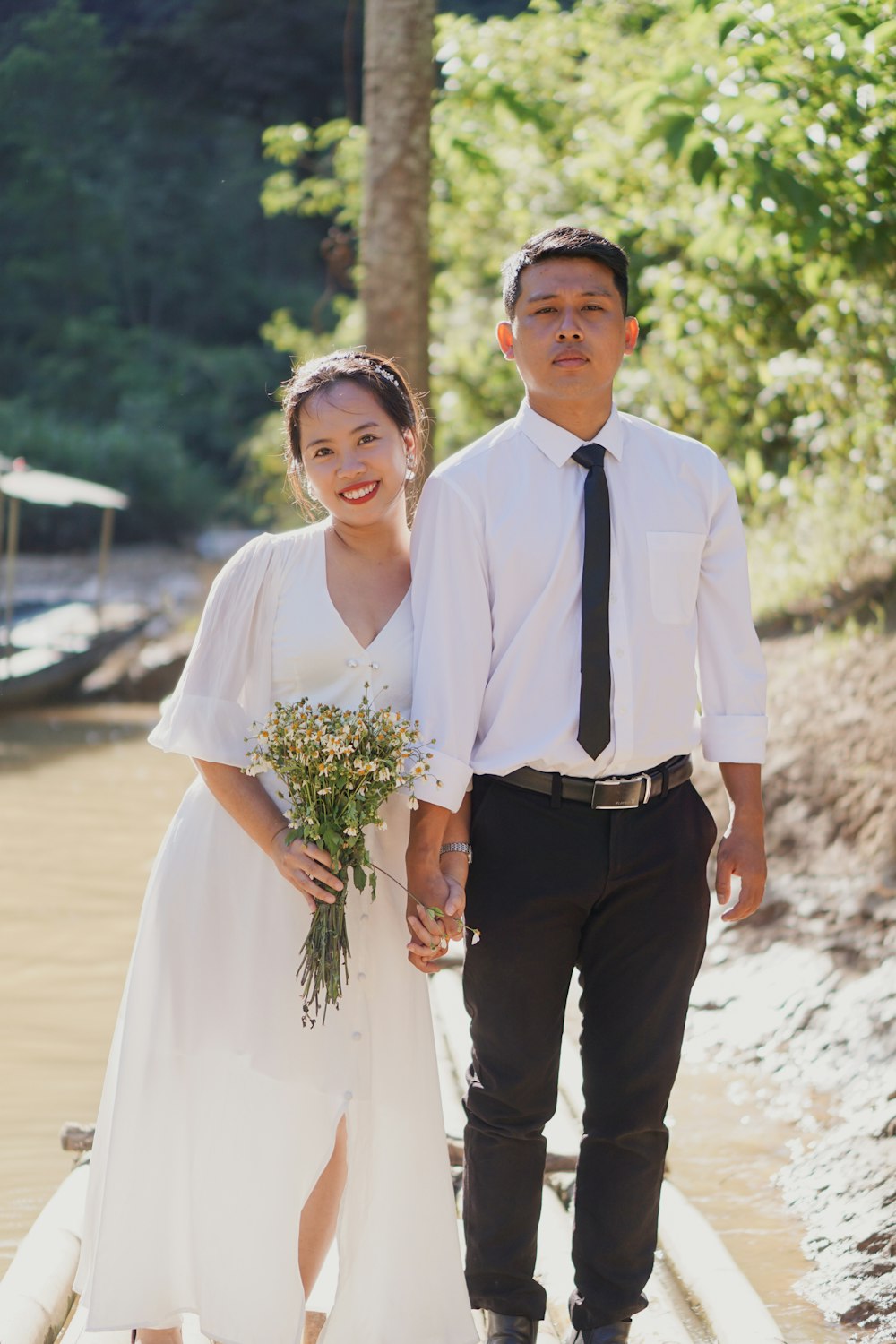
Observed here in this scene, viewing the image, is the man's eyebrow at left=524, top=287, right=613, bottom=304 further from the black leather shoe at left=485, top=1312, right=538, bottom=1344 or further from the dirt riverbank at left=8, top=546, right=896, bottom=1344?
the dirt riverbank at left=8, top=546, right=896, bottom=1344

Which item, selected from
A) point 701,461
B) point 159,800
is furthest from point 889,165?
point 159,800

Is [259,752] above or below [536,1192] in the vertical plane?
above

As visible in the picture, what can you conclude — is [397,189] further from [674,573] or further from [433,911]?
[433,911]

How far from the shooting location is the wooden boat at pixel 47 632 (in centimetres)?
1608

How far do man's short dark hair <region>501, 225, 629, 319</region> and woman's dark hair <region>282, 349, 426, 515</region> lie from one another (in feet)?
0.82

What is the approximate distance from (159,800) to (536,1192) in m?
8.29

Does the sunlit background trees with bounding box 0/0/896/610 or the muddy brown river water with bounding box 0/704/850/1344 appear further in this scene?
the sunlit background trees with bounding box 0/0/896/610

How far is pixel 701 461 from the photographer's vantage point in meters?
2.80

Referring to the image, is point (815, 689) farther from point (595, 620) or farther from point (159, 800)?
point (159, 800)

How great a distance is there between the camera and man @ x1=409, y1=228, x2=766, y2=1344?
2.64m

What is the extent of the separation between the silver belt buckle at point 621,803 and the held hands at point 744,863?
0.64 feet

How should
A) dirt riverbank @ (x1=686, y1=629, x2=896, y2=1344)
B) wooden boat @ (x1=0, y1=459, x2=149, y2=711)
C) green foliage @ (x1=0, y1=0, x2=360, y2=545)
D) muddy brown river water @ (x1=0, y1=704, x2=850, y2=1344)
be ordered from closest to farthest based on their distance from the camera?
dirt riverbank @ (x1=686, y1=629, x2=896, y2=1344)
muddy brown river water @ (x1=0, y1=704, x2=850, y2=1344)
wooden boat @ (x1=0, y1=459, x2=149, y2=711)
green foliage @ (x1=0, y1=0, x2=360, y2=545)

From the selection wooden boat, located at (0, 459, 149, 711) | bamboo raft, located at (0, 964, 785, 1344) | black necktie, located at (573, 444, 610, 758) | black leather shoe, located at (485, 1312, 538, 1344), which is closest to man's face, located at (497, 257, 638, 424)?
black necktie, located at (573, 444, 610, 758)

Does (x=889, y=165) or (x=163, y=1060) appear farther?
(x=889, y=165)
